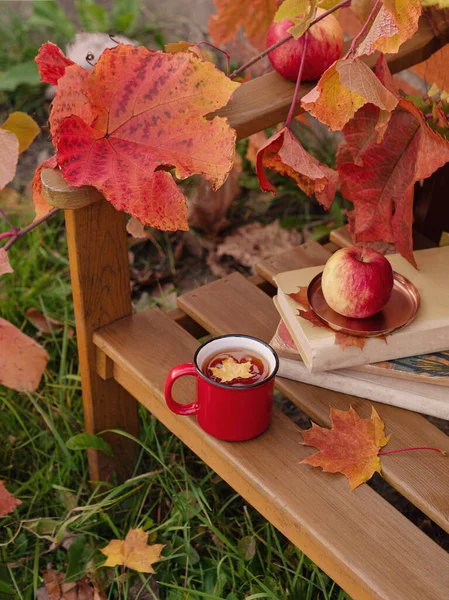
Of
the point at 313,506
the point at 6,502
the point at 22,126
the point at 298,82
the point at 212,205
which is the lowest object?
the point at 6,502

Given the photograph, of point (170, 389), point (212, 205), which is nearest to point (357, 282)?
point (170, 389)

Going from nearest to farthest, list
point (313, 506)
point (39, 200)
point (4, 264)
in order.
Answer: point (313, 506), point (4, 264), point (39, 200)

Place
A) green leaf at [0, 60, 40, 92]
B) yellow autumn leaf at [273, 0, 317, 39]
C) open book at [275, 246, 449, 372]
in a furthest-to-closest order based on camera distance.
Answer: green leaf at [0, 60, 40, 92]
open book at [275, 246, 449, 372]
yellow autumn leaf at [273, 0, 317, 39]

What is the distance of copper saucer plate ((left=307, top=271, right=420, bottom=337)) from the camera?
1.31 m

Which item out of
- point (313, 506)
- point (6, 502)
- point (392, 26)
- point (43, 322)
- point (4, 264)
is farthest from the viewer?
point (43, 322)

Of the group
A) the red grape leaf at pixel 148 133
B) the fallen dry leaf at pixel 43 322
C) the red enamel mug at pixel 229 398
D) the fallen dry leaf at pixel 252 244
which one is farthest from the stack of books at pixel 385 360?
the fallen dry leaf at pixel 252 244

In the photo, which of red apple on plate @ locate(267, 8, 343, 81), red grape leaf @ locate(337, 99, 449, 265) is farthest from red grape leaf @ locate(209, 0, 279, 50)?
red grape leaf @ locate(337, 99, 449, 265)

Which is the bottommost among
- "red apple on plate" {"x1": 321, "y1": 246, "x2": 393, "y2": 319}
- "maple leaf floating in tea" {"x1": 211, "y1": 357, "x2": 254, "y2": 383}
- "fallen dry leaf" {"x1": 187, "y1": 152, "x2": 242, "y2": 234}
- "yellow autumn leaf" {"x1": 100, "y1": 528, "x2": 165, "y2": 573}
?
"yellow autumn leaf" {"x1": 100, "y1": 528, "x2": 165, "y2": 573}

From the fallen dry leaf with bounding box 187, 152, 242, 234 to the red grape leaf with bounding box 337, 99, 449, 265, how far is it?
3.00 ft

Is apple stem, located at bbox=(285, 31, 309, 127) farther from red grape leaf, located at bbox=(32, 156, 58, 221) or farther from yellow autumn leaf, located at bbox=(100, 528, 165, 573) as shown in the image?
yellow autumn leaf, located at bbox=(100, 528, 165, 573)

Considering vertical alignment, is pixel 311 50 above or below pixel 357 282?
above

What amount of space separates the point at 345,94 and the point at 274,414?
52 centimetres

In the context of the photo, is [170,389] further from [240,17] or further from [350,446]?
[240,17]

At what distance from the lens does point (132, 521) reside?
1.63 m
